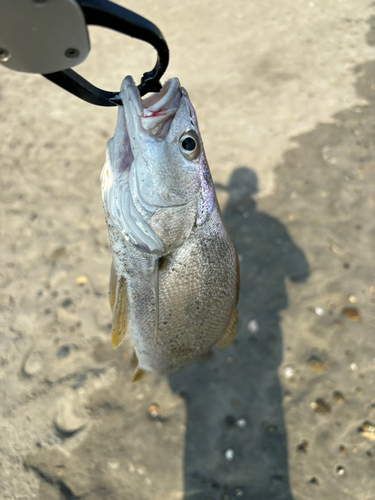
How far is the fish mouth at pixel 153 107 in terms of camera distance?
133 cm

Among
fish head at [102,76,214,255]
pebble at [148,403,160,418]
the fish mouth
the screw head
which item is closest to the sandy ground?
pebble at [148,403,160,418]

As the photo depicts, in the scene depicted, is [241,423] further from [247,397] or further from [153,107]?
[153,107]

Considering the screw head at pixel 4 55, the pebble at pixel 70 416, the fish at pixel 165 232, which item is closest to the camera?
the screw head at pixel 4 55

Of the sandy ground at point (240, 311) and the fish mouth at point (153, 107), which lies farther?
the sandy ground at point (240, 311)

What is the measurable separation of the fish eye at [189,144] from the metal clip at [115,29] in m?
0.24

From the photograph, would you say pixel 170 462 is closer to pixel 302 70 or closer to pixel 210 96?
pixel 210 96

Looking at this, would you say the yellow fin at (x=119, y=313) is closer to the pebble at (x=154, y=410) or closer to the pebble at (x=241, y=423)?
the pebble at (x=154, y=410)

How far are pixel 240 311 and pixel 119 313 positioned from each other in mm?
1780

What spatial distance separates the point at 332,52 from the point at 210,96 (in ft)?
7.49

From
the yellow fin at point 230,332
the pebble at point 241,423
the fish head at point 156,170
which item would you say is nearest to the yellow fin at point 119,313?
the fish head at point 156,170

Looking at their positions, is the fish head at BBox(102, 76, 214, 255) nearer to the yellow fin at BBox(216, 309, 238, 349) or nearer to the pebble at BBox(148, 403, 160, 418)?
the yellow fin at BBox(216, 309, 238, 349)

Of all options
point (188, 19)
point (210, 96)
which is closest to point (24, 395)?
point (210, 96)

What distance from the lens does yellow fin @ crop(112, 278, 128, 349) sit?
1.72 m

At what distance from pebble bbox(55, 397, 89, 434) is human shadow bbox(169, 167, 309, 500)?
763mm
